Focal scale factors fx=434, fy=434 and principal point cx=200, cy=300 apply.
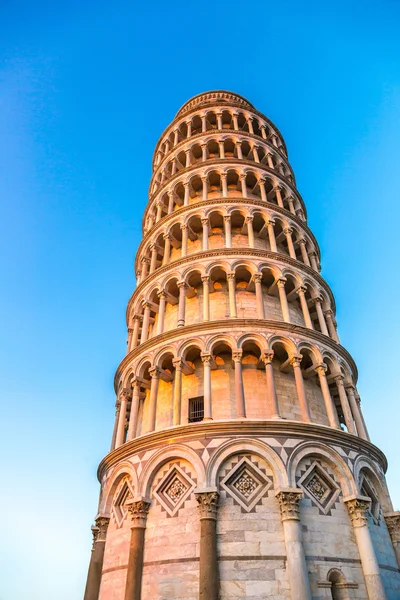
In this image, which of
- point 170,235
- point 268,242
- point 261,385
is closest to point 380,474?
point 261,385

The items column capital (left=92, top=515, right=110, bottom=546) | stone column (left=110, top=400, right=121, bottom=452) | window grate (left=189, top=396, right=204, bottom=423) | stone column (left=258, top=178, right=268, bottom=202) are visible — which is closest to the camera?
column capital (left=92, top=515, right=110, bottom=546)

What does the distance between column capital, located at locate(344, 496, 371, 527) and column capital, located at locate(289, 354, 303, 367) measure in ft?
15.7

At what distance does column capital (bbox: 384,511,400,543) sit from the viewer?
1509 centimetres

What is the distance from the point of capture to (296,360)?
16.5m

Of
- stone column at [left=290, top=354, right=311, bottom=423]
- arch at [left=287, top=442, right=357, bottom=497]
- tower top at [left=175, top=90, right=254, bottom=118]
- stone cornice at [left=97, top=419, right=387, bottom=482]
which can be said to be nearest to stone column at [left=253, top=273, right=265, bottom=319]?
stone column at [left=290, top=354, right=311, bottom=423]

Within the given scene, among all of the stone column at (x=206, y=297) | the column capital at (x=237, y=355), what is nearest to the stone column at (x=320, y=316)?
the column capital at (x=237, y=355)

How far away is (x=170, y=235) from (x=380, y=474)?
578 inches

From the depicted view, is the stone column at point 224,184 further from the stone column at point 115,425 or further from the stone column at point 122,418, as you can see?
the stone column at point 115,425

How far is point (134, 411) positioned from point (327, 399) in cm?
749

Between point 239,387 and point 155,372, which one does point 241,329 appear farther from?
point 155,372

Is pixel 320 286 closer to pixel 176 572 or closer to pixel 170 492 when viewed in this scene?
pixel 170 492

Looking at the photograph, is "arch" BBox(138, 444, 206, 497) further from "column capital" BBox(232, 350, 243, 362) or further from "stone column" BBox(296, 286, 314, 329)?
"stone column" BBox(296, 286, 314, 329)

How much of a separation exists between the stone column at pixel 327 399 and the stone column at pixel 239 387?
11.0ft

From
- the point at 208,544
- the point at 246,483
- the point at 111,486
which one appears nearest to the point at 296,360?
A: the point at 246,483
